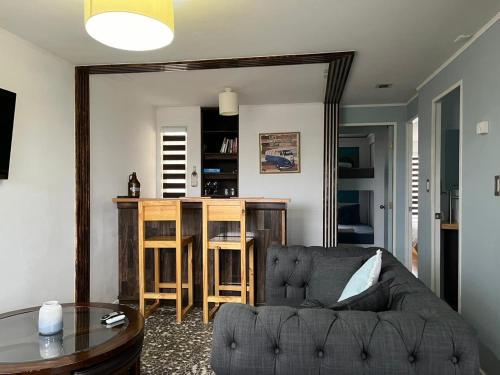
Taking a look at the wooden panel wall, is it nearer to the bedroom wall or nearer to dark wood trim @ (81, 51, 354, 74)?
dark wood trim @ (81, 51, 354, 74)

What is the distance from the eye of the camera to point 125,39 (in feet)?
6.07

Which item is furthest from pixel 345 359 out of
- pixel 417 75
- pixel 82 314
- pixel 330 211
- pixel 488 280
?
pixel 330 211

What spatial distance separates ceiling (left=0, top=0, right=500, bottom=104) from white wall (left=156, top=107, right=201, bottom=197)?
212cm

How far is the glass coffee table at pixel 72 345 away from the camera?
61.3 inches

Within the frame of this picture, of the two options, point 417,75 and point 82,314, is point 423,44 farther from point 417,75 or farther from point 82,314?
point 82,314

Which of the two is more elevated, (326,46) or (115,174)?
(326,46)

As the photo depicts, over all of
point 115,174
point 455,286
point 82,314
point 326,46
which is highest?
point 326,46

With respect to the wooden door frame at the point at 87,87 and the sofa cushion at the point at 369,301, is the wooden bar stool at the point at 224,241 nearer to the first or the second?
the wooden door frame at the point at 87,87

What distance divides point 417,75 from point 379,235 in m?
2.93

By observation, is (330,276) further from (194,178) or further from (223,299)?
(194,178)

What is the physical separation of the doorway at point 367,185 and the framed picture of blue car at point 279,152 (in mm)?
783

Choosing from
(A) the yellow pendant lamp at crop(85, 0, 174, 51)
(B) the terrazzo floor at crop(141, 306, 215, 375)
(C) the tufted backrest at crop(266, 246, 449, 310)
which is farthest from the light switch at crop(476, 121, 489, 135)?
(B) the terrazzo floor at crop(141, 306, 215, 375)

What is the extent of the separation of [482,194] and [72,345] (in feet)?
8.72

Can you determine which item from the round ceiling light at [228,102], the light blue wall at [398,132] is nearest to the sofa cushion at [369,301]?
the round ceiling light at [228,102]
